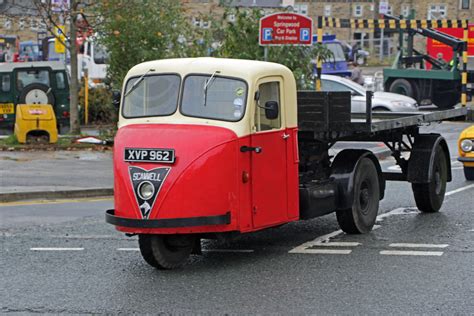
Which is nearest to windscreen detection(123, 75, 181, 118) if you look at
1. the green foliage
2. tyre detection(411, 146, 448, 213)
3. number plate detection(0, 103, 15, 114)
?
tyre detection(411, 146, 448, 213)

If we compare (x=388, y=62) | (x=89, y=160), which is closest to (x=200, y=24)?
(x=89, y=160)

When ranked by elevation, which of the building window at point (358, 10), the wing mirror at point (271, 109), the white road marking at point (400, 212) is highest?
the building window at point (358, 10)

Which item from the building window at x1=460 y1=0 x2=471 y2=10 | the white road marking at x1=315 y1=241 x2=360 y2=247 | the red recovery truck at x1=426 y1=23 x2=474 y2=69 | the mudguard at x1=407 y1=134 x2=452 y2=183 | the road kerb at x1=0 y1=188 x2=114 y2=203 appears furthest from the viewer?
the building window at x1=460 y1=0 x2=471 y2=10

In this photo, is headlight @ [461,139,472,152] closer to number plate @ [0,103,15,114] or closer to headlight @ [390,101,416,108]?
headlight @ [390,101,416,108]

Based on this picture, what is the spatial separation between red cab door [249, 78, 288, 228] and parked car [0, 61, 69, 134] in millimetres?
17254

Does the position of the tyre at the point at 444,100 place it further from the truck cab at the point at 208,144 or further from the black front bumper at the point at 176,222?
the black front bumper at the point at 176,222

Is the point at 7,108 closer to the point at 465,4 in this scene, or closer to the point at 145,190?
the point at 145,190

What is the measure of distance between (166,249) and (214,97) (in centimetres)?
154

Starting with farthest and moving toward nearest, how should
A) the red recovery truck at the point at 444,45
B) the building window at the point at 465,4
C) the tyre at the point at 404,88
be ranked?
the building window at the point at 465,4
the red recovery truck at the point at 444,45
the tyre at the point at 404,88

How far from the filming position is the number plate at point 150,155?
372 inches

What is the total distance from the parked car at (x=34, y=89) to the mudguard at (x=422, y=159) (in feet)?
49.7

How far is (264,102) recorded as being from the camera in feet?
34.0

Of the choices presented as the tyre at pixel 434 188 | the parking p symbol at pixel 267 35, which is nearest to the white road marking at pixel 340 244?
the tyre at pixel 434 188

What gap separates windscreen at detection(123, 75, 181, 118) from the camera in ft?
33.4
